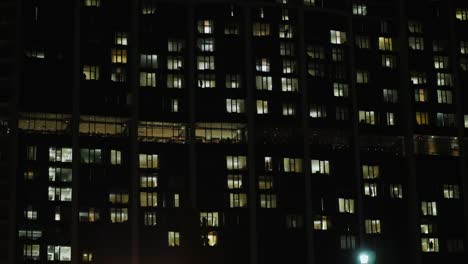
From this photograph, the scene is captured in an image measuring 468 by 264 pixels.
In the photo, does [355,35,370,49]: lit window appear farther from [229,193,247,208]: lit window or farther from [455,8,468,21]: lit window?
[229,193,247,208]: lit window

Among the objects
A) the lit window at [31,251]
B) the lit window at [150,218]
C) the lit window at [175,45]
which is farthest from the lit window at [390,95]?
the lit window at [31,251]

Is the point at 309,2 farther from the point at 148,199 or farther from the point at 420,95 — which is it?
the point at 148,199

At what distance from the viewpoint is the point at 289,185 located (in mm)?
114500

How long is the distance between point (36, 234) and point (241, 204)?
2686 cm

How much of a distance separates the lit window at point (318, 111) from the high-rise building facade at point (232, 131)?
21 centimetres

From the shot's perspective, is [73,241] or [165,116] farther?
[165,116]

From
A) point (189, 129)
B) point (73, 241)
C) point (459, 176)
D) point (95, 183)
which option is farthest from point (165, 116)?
point (459, 176)

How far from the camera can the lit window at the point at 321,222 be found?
114m

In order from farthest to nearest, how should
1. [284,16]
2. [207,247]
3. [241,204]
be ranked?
[284,16]
[241,204]
[207,247]

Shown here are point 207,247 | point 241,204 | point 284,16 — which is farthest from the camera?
point 284,16

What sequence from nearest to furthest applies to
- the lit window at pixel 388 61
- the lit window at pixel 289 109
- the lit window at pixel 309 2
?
the lit window at pixel 289 109 → the lit window at pixel 309 2 → the lit window at pixel 388 61

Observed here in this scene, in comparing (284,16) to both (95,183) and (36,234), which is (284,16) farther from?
(36,234)

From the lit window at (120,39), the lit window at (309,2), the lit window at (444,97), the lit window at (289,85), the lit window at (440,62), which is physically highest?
the lit window at (309,2)

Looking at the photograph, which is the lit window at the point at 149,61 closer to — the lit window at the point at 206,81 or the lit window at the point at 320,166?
the lit window at the point at 206,81
